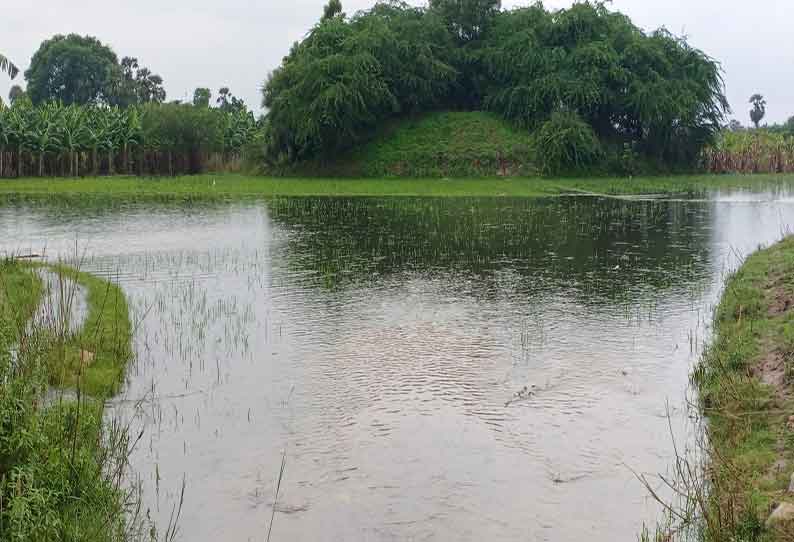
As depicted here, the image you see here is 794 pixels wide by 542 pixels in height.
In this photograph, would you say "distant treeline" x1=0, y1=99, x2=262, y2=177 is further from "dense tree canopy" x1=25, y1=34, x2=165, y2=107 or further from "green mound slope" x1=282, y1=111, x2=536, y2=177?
"dense tree canopy" x1=25, y1=34, x2=165, y2=107

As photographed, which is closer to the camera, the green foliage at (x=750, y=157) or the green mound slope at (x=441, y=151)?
the green mound slope at (x=441, y=151)

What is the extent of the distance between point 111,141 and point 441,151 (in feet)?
68.2

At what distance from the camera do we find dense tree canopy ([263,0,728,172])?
45094 mm

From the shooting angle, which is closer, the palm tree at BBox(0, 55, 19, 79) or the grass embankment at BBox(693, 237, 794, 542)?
the grass embankment at BBox(693, 237, 794, 542)

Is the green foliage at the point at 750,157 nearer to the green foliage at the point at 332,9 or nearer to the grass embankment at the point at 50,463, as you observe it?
the green foliage at the point at 332,9

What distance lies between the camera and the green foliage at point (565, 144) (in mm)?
43188

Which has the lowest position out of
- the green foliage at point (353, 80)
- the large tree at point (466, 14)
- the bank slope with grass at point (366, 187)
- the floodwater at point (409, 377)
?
the floodwater at point (409, 377)

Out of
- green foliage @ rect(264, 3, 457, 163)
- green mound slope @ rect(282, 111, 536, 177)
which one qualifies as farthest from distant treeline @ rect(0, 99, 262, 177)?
green mound slope @ rect(282, 111, 536, 177)

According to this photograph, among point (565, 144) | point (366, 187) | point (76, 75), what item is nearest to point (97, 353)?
point (366, 187)

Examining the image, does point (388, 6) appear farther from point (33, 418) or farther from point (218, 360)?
point (33, 418)

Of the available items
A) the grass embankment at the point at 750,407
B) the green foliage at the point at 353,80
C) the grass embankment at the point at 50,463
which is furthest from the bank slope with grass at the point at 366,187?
the grass embankment at the point at 50,463

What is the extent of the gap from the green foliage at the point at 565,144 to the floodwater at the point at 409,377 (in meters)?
23.6

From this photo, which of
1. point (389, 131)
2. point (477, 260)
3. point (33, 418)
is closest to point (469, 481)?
point (33, 418)

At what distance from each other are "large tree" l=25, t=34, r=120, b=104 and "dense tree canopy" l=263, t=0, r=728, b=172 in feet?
142
